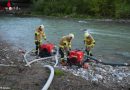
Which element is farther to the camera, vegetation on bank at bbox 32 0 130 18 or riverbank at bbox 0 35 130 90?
vegetation on bank at bbox 32 0 130 18

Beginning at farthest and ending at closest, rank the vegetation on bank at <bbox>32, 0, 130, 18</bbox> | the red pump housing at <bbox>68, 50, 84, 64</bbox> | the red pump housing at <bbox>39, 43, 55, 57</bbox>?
the vegetation on bank at <bbox>32, 0, 130, 18</bbox>
the red pump housing at <bbox>39, 43, 55, 57</bbox>
the red pump housing at <bbox>68, 50, 84, 64</bbox>

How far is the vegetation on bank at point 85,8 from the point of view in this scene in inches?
2404

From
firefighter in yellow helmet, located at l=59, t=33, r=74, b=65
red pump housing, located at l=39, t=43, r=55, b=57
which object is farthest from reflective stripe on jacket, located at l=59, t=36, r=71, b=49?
red pump housing, located at l=39, t=43, r=55, b=57

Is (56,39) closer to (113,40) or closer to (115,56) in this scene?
(113,40)

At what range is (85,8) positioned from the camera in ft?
211

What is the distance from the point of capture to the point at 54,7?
66.4m

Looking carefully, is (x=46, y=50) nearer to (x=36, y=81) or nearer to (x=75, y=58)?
(x=75, y=58)

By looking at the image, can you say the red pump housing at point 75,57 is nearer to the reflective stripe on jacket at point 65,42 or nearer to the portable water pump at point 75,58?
the portable water pump at point 75,58

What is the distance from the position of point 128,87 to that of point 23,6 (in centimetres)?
6204

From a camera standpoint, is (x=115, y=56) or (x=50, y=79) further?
(x=115, y=56)

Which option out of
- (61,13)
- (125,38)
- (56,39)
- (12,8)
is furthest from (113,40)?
(12,8)

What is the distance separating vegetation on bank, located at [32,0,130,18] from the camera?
61062 mm

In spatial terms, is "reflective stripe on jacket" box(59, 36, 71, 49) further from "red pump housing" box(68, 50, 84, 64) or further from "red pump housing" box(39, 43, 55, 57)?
"red pump housing" box(39, 43, 55, 57)

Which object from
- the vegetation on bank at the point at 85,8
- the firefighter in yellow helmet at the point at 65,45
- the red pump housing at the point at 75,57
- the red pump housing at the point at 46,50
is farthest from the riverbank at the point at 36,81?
the vegetation on bank at the point at 85,8
